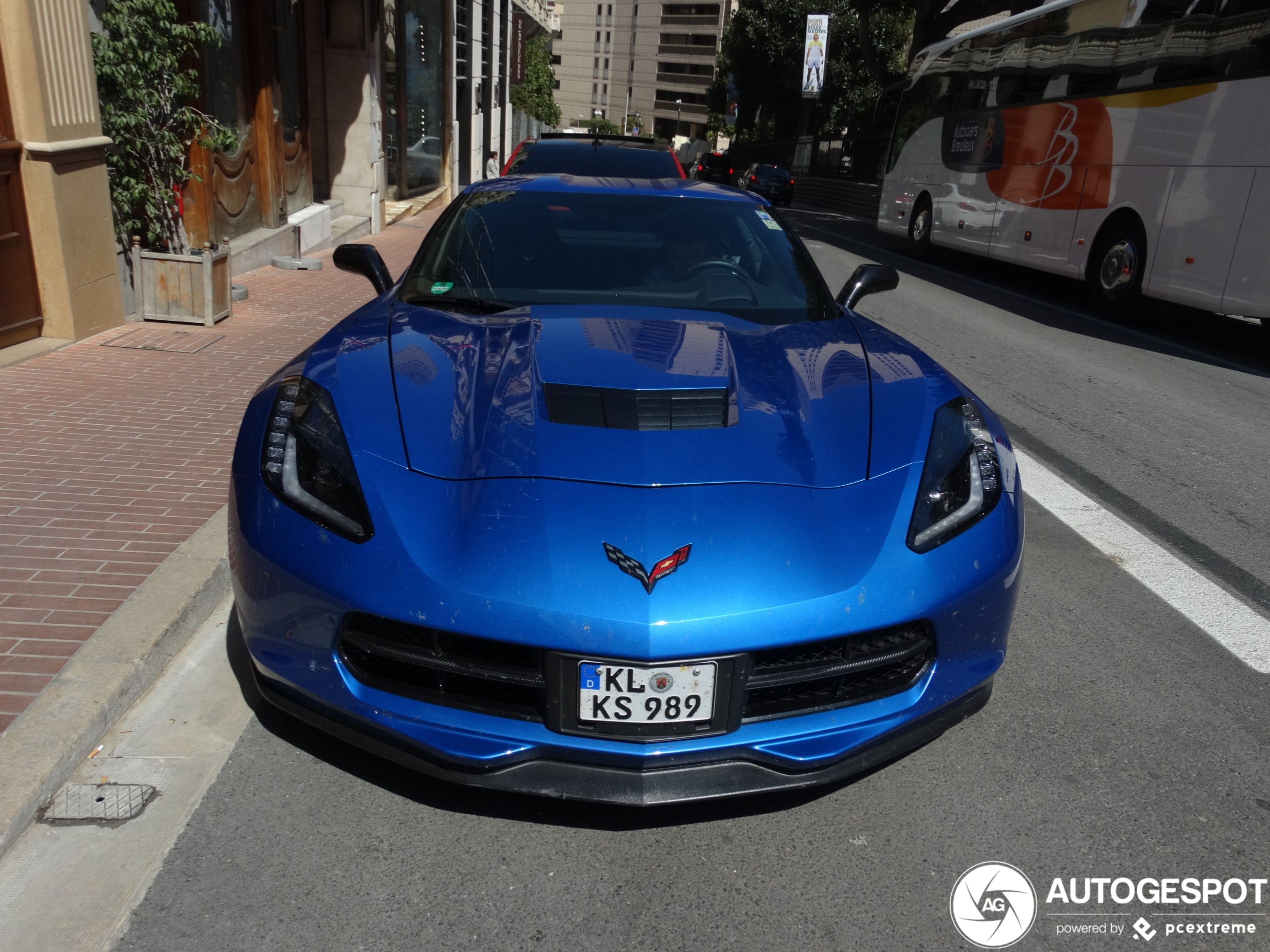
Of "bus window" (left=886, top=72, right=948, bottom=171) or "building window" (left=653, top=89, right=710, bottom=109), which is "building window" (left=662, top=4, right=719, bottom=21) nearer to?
"building window" (left=653, top=89, right=710, bottom=109)

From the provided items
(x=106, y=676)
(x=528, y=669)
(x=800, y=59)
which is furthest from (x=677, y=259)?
(x=800, y=59)

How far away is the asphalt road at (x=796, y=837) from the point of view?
84.7 inches

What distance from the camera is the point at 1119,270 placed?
11.9 metres

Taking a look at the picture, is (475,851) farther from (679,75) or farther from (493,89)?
(679,75)

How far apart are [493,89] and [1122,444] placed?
27.8m

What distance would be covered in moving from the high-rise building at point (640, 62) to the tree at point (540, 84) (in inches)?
1915

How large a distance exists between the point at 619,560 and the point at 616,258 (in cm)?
186

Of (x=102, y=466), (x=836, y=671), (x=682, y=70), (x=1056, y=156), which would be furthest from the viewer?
(x=682, y=70)

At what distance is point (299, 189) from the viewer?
1393cm

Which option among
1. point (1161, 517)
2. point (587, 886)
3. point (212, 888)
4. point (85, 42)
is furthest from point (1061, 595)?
point (85, 42)

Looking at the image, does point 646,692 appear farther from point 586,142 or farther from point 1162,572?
point 586,142

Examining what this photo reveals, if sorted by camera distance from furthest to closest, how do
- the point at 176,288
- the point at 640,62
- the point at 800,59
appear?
the point at 640,62
the point at 800,59
the point at 176,288

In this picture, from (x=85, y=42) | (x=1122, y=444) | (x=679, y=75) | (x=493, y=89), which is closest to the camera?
(x=1122, y=444)

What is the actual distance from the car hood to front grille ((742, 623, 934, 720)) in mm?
408
